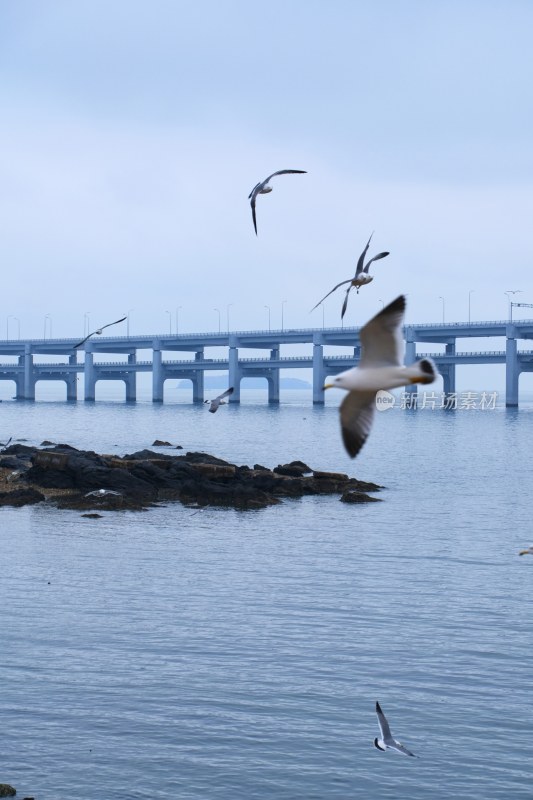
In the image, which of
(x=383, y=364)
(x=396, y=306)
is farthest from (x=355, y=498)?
(x=396, y=306)

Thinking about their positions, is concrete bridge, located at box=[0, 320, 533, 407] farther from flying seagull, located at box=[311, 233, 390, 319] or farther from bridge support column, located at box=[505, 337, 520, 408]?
flying seagull, located at box=[311, 233, 390, 319]

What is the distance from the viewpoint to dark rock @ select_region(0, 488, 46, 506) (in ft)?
136

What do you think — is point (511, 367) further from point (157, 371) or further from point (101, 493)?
point (101, 493)

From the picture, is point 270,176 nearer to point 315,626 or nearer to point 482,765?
point 482,765

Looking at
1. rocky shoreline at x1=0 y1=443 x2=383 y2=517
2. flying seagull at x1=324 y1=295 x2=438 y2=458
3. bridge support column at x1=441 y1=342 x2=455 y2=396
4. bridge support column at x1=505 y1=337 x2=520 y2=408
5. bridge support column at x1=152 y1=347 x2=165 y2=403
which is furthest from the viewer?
bridge support column at x1=152 y1=347 x2=165 y2=403

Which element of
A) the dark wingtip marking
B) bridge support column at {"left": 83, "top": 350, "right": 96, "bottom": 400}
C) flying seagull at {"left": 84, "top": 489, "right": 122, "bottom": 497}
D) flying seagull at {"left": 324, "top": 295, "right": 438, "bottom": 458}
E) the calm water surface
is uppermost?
the dark wingtip marking

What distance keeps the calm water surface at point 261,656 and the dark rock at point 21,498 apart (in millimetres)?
1638

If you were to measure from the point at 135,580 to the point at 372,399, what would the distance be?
20922mm

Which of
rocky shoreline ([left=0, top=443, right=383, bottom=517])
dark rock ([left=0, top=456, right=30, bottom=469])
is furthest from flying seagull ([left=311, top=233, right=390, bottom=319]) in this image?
dark rock ([left=0, top=456, right=30, bottom=469])

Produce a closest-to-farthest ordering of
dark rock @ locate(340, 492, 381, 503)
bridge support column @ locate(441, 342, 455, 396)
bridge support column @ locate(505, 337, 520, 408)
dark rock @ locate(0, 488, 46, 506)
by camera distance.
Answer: dark rock @ locate(0, 488, 46, 506)
dark rock @ locate(340, 492, 381, 503)
bridge support column @ locate(505, 337, 520, 408)
bridge support column @ locate(441, 342, 455, 396)

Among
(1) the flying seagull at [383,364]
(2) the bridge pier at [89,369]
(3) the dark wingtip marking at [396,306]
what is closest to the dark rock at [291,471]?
(1) the flying seagull at [383,364]

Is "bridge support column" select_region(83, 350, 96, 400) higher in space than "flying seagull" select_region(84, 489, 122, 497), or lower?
lower

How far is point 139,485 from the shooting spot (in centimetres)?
4506

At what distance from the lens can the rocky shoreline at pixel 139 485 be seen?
4231 cm
